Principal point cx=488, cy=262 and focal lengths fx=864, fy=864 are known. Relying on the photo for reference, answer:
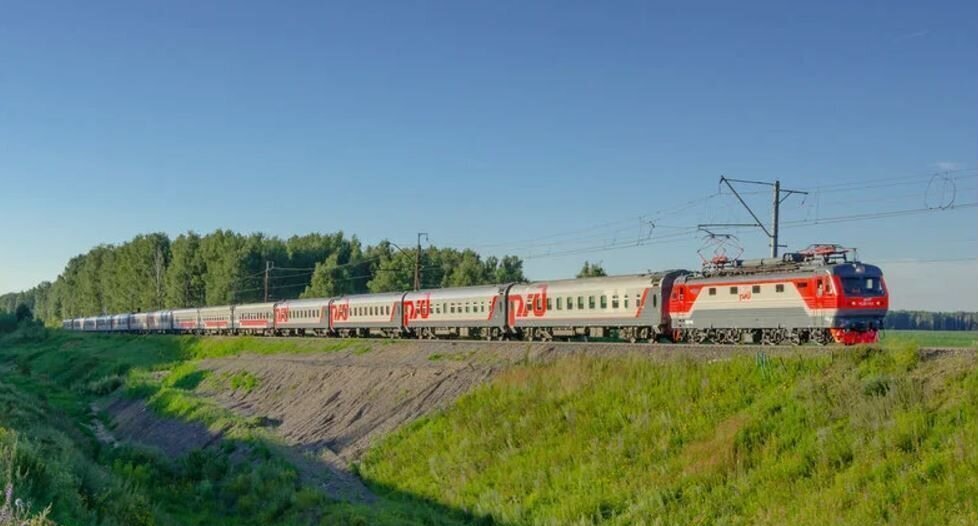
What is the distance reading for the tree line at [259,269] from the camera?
105750 mm

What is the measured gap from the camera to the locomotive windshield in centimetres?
2637

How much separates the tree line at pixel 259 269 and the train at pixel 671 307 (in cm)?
5140

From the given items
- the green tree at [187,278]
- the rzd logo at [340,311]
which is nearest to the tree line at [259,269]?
the green tree at [187,278]

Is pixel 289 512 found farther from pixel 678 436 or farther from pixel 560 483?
pixel 678 436

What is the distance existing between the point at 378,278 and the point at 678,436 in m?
85.3

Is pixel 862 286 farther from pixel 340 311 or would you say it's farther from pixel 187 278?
pixel 187 278

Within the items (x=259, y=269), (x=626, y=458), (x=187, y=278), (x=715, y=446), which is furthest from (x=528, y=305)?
(x=187, y=278)

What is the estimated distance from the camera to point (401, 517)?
19.3 meters

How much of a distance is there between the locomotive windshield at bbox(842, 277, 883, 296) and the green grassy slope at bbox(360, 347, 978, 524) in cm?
758

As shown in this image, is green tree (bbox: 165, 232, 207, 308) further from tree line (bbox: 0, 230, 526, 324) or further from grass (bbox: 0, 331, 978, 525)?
grass (bbox: 0, 331, 978, 525)

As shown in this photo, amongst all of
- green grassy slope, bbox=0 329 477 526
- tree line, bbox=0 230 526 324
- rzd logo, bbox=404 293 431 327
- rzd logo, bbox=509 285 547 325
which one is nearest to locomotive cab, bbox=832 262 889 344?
green grassy slope, bbox=0 329 477 526

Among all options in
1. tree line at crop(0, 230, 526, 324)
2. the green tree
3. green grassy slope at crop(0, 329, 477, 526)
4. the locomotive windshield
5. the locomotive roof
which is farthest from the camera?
the green tree

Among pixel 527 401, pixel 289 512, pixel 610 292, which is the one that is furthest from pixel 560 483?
pixel 610 292

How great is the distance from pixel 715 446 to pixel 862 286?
1217 centimetres
